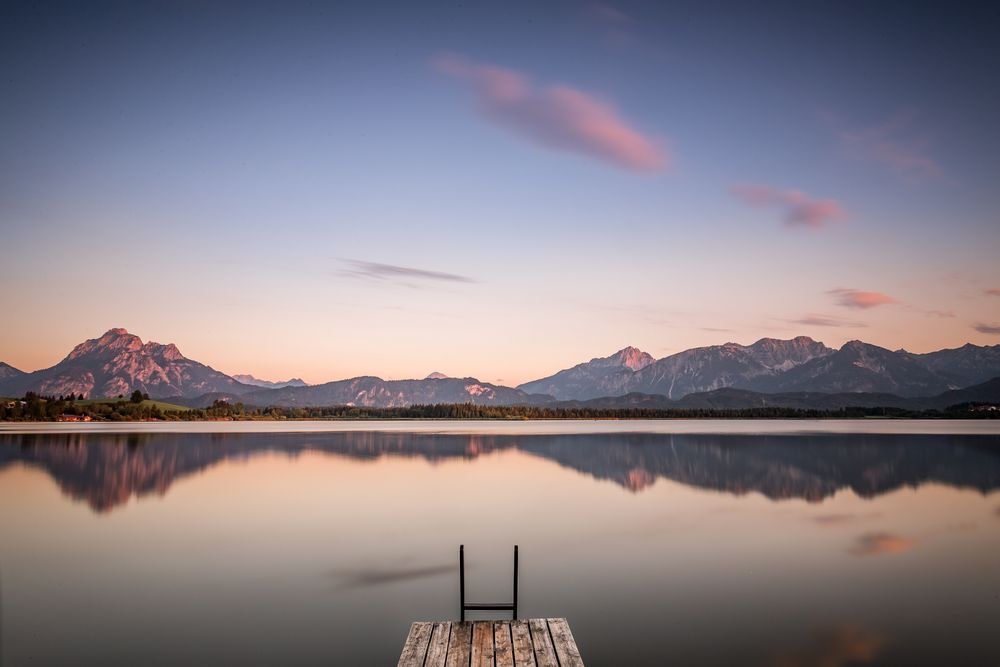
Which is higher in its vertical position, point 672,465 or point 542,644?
point 542,644

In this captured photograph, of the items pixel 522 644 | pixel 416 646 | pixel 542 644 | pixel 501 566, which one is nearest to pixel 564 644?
pixel 542 644

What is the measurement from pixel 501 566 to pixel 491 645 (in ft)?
29.4

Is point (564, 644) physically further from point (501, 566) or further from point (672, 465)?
point (672, 465)

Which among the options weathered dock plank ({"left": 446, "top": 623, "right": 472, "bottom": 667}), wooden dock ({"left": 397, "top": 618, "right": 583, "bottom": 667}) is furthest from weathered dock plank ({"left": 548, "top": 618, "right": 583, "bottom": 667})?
weathered dock plank ({"left": 446, "top": 623, "right": 472, "bottom": 667})

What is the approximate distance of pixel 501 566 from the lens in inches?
855

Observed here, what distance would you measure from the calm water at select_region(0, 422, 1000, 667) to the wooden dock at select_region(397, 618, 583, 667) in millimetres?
909

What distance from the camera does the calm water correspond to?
47.2 feet

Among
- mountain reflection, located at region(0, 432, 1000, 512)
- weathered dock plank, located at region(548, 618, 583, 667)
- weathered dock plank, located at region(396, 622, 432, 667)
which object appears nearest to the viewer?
weathered dock plank, located at region(548, 618, 583, 667)

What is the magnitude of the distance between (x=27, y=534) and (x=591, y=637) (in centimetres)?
2420

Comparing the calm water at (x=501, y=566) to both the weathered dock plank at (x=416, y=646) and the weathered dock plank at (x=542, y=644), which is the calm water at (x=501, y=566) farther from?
the weathered dock plank at (x=542, y=644)

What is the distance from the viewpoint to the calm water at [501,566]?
14.4 metres

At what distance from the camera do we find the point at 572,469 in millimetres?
56219

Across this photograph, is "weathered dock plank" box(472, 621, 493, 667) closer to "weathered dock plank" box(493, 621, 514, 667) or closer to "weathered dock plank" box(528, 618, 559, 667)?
"weathered dock plank" box(493, 621, 514, 667)

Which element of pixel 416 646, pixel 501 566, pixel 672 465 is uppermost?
pixel 416 646
